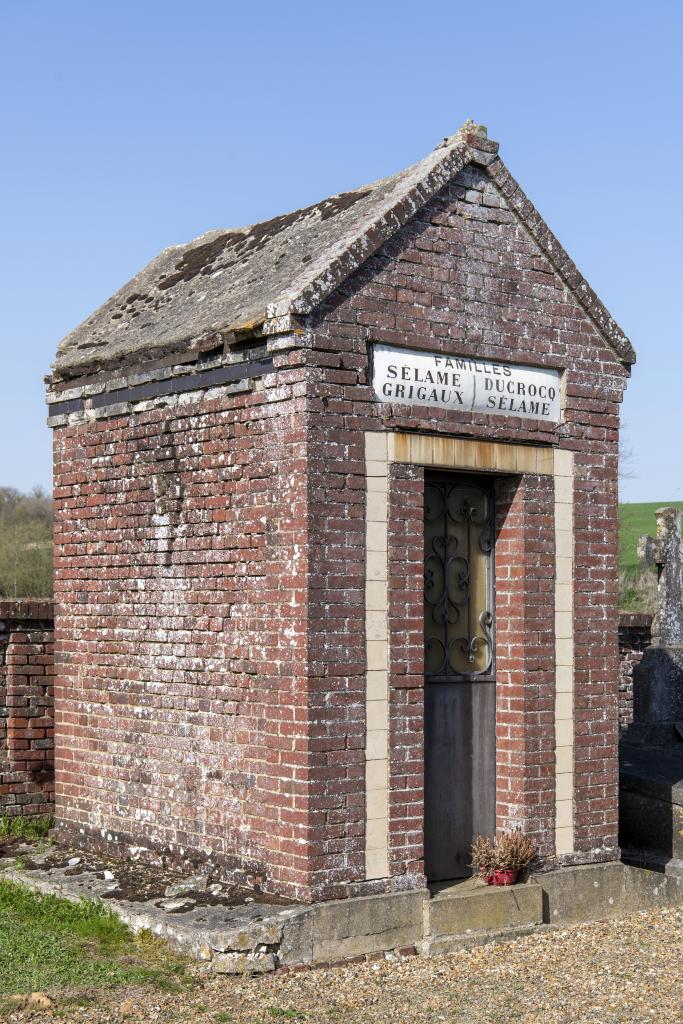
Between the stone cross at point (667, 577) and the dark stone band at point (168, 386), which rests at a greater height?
the dark stone band at point (168, 386)

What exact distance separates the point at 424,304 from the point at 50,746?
16.4ft

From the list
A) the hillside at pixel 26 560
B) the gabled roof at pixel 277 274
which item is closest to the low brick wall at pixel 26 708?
the gabled roof at pixel 277 274

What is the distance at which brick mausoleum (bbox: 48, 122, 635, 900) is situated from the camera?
26.5ft

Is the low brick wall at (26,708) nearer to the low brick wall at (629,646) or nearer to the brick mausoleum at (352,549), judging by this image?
the brick mausoleum at (352,549)

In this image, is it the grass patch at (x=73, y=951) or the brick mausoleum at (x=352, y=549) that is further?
the brick mausoleum at (x=352, y=549)

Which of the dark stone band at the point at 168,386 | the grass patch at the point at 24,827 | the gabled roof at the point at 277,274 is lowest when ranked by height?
the grass patch at the point at 24,827

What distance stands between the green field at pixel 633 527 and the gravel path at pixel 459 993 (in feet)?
95.9

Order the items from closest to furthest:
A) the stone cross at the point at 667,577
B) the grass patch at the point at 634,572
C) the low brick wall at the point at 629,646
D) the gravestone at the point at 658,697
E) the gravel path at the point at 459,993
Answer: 1. the gravel path at the point at 459,993
2. the gravestone at the point at 658,697
3. the low brick wall at the point at 629,646
4. the stone cross at the point at 667,577
5. the grass patch at the point at 634,572

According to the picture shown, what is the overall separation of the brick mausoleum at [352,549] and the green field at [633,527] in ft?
91.9

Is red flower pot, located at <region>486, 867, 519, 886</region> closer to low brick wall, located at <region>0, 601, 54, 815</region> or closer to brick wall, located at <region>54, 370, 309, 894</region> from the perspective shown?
brick wall, located at <region>54, 370, 309, 894</region>

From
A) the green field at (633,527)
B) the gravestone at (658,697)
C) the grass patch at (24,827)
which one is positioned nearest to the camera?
the grass patch at (24,827)

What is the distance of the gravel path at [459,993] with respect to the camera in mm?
6848

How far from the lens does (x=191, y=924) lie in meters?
7.66

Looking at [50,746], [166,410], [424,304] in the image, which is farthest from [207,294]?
[50,746]
